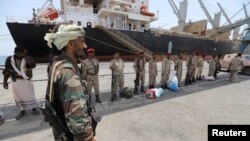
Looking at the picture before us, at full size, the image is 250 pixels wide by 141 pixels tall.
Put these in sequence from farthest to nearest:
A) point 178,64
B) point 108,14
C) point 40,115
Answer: point 108,14, point 178,64, point 40,115

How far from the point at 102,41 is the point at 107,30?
1092 mm

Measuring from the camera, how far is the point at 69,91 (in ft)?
3.78

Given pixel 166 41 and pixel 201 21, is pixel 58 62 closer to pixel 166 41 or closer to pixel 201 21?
pixel 166 41

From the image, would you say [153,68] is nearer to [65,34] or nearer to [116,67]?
[116,67]

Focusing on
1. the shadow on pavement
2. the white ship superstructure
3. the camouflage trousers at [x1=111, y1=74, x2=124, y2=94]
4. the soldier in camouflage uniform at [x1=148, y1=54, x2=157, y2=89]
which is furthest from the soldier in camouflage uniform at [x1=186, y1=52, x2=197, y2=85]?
the white ship superstructure

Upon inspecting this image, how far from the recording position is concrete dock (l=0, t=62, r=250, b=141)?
2893mm

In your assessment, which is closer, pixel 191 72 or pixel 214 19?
pixel 191 72

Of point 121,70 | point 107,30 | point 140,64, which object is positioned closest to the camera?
point 121,70

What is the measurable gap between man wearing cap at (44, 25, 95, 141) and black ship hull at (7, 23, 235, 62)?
10354 millimetres

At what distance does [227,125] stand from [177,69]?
13.2 feet

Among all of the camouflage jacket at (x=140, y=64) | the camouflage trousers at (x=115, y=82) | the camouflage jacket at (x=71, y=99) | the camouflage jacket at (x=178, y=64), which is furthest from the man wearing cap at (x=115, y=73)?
the camouflage jacket at (x=71, y=99)

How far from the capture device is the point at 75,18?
15867mm

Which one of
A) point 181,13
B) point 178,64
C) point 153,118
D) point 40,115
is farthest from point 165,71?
point 181,13

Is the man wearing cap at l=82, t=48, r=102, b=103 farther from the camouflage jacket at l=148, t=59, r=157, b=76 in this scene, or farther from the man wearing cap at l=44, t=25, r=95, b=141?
the man wearing cap at l=44, t=25, r=95, b=141
